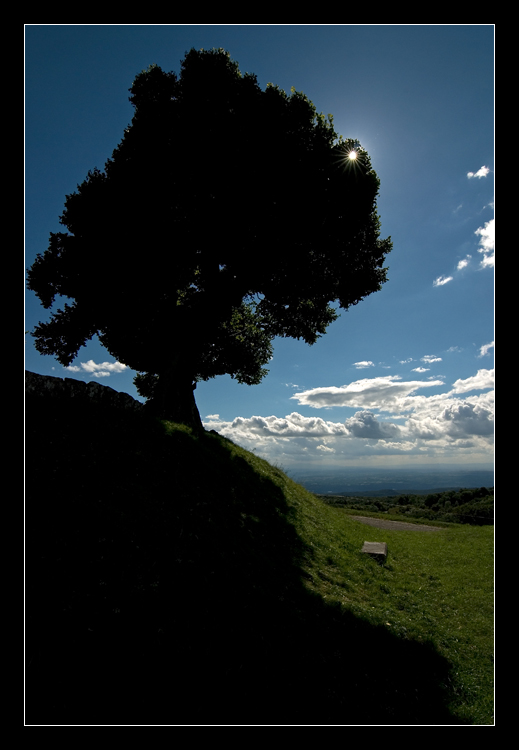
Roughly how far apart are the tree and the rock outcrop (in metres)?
4.24

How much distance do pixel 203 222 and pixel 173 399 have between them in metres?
10.2

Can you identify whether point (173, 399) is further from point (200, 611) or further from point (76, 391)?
point (200, 611)

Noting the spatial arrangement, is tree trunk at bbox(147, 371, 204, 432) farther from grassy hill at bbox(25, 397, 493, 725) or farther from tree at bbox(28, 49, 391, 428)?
grassy hill at bbox(25, 397, 493, 725)

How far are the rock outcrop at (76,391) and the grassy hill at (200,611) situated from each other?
59cm

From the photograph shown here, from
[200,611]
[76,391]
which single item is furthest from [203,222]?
[200,611]

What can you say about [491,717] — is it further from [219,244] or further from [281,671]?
[219,244]

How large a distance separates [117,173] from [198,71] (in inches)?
255

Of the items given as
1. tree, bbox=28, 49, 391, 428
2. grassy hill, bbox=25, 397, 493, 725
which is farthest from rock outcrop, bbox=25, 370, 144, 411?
tree, bbox=28, 49, 391, 428

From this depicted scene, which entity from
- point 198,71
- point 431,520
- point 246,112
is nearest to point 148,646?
point 246,112

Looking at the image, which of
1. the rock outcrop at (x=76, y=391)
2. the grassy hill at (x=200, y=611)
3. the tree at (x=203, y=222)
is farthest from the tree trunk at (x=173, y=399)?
the grassy hill at (x=200, y=611)

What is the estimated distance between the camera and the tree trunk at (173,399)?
1609 cm

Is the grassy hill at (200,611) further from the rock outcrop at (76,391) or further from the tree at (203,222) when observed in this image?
the tree at (203,222)

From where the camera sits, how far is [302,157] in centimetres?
1495

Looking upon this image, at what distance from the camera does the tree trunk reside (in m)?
16.1
